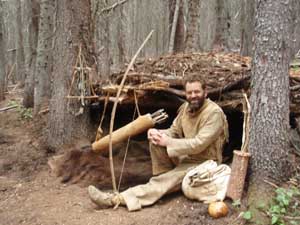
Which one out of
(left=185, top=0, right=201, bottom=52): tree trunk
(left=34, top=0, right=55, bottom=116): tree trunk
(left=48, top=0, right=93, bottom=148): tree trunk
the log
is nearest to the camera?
the log

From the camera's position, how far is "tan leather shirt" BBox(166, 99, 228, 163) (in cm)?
443

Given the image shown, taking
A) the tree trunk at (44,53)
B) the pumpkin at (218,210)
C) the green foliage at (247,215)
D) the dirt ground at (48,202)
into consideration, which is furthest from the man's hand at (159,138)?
the tree trunk at (44,53)

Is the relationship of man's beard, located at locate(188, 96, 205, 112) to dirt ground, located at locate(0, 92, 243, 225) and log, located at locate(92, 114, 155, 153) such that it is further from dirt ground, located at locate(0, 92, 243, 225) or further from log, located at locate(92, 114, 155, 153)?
dirt ground, located at locate(0, 92, 243, 225)

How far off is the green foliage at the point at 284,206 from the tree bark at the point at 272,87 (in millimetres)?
199

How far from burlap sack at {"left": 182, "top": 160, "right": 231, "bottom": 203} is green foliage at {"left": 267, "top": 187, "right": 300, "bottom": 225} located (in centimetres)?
56

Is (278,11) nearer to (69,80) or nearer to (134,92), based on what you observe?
(134,92)

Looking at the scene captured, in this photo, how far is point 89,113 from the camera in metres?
6.24

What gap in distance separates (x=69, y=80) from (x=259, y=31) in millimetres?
3188

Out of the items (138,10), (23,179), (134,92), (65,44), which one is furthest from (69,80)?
(138,10)

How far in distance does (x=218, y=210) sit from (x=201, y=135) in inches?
35.0

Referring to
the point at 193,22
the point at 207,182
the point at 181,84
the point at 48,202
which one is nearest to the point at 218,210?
the point at 207,182

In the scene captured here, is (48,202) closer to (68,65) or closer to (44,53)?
(68,65)

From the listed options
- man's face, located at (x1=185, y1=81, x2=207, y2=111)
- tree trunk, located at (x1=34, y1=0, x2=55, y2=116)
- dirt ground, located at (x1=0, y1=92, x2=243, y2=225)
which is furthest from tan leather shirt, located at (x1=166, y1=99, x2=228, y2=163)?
tree trunk, located at (x1=34, y1=0, x2=55, y2=116)

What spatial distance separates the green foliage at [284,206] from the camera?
374 centimetres
